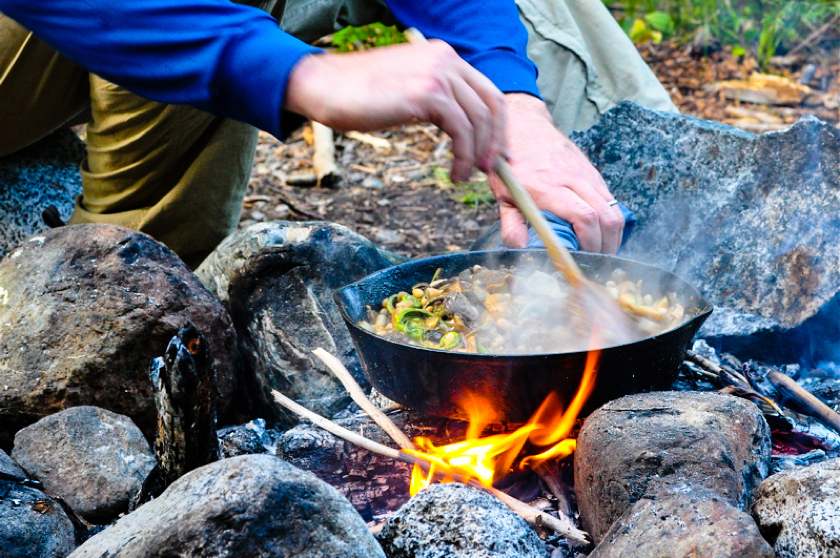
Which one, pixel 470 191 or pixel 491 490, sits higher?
pixel 491 490

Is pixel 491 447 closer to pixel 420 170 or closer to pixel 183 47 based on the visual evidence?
pixel 183 47

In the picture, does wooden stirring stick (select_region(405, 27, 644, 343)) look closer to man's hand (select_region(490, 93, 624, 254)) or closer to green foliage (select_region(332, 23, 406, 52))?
man's hand (select_region(490, 93, 624, 254))

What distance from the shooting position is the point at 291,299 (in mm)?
3236

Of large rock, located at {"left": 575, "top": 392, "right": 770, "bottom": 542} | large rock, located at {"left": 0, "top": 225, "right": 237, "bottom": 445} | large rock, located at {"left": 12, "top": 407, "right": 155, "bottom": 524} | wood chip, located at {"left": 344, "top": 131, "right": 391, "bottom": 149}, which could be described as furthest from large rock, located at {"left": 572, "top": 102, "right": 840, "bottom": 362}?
wood chip, located at {"left": 344, "top": 131, "right": 391, "bottom": 149}

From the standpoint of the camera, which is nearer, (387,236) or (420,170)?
(387,236)

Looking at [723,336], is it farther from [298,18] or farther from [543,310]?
[298,18]

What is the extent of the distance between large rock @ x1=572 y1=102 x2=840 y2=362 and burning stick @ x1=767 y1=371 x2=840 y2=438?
325 millimetres

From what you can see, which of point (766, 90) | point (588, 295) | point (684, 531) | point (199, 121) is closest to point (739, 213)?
point (588, 295)

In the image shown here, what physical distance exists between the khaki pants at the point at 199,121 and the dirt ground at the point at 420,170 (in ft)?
4.43

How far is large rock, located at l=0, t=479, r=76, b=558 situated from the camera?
1.93m

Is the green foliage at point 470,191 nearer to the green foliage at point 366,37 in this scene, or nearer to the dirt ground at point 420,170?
the dirt ground at point 420,170

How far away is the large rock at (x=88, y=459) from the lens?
226 cm

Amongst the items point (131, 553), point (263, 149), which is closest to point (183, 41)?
point (131, 553)

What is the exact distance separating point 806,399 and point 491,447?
1.07m
